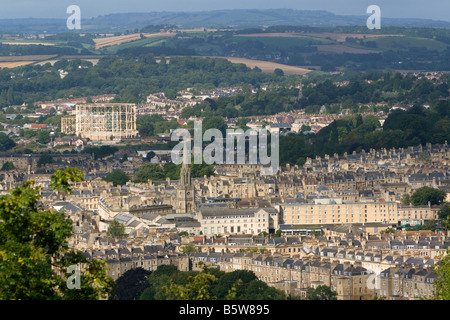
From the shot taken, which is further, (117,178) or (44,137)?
(44,137)

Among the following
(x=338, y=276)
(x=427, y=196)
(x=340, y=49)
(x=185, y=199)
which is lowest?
(x=340, y=49)

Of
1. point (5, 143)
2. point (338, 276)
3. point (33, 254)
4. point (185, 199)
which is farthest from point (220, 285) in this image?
point (5, 143)

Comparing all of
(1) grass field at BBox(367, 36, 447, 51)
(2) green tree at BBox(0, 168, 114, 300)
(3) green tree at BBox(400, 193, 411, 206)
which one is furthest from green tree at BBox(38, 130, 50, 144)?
(1) grass field at BBox(367, 36, 447, 51)

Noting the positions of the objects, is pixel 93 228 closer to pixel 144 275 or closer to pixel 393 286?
pixel 144 275

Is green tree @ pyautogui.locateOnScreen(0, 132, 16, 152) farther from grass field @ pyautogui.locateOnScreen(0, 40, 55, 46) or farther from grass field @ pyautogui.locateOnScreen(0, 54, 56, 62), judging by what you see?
grass field @ pyautogui.locateOnScreen(0, 40, 55, 46)

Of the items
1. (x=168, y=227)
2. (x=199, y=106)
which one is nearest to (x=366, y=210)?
(x=168, y=227)

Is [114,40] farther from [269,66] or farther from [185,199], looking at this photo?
[185,199]

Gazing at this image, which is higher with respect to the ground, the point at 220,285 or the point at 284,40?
the point at 220,285

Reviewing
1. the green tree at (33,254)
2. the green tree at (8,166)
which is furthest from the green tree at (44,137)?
the green tree at (33,254)
